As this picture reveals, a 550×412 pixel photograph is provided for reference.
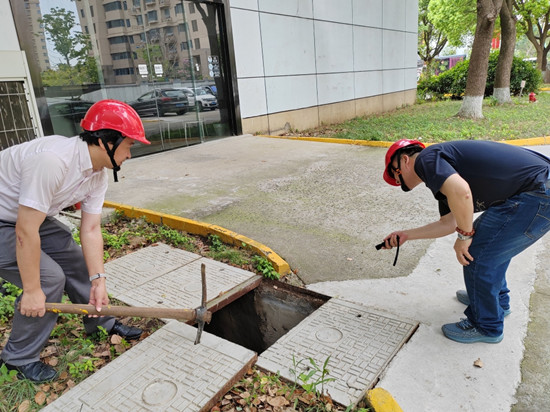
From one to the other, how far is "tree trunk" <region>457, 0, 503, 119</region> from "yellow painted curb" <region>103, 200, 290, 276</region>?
9.41m

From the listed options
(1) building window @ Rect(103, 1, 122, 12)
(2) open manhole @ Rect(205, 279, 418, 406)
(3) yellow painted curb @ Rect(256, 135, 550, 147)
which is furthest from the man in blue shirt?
(1) building window @ Rect(103, 1, 122, 12)

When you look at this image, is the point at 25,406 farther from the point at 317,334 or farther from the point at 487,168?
the point at 487,168

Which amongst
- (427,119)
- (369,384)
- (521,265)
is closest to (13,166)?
(369,384)

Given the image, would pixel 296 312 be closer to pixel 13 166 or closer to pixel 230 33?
pixel 13 166

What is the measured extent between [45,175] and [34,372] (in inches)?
49.8

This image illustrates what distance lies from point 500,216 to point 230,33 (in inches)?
332

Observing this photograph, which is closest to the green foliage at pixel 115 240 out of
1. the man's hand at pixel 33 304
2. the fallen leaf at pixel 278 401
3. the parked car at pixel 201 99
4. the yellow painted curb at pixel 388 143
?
the man's hand at pixel 33 304

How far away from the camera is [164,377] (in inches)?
97.0

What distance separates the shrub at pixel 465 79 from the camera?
1788 cm

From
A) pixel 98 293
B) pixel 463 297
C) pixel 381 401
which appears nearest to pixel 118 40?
pixel 98 293

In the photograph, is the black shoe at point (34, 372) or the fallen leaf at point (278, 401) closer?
the fallen leaf at point (278, 401)

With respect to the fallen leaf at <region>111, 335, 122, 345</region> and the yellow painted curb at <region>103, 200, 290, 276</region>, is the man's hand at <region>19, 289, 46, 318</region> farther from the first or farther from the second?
the yellow painted curb at <region>103, 200, 290, 276</region>

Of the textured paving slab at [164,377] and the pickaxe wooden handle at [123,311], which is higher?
the pickaxe wooden handle at [123,311]

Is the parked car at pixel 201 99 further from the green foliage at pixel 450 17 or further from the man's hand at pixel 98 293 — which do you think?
the green foliage at pixel 450 17
